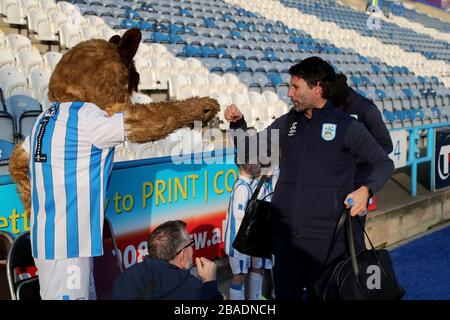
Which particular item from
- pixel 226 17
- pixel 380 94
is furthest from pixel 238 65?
pixel 226 17

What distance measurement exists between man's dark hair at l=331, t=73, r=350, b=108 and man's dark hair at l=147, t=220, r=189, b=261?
1772 mm

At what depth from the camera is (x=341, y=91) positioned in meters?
3.64

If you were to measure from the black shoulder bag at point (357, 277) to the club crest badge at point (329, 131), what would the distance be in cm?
39

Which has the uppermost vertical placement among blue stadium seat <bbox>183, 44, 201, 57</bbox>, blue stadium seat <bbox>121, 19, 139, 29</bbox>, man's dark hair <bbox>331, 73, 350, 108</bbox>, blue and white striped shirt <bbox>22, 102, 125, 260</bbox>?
blue stadium seat <bbox>121, 19, 139, 29</bbox>

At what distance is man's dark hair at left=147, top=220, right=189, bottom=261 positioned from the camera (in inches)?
91.6

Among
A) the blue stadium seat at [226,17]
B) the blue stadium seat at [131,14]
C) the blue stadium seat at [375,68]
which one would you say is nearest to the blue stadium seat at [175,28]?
the blue stadium seat at [131,14]

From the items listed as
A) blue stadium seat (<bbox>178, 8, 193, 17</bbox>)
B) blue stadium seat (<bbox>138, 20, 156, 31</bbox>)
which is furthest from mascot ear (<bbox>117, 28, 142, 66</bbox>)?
blue stadium seat (<bbox>178, 8, 193, 17</bbox>)

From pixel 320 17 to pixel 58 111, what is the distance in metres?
18.7

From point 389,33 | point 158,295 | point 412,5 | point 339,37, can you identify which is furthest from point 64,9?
point 412,5

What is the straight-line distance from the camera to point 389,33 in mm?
20984

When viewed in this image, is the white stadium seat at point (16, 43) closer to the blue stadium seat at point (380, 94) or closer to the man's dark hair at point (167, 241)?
the man's dark hair at point (167, 241)

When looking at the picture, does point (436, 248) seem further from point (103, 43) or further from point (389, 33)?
point (389, 33)

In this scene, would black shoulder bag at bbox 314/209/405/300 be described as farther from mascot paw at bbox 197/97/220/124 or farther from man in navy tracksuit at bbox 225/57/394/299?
mascot paw at bbox 197/97/220/124

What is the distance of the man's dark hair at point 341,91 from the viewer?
11.9 ft
